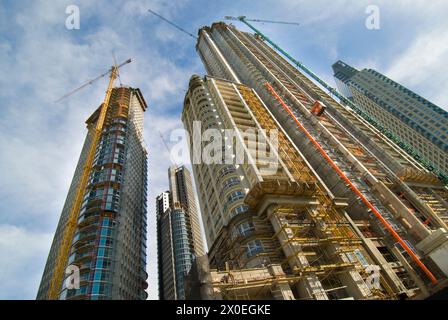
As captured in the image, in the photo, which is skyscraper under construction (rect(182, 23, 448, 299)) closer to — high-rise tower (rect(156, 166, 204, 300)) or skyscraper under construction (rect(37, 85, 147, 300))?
skyscraper under construction (rect(37, 85, 147, 300))

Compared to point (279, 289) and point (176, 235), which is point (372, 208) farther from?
point (176, 235)

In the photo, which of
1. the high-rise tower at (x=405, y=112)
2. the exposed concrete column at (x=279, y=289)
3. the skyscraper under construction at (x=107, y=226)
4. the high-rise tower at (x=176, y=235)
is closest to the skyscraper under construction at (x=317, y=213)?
the exposed concrete column at (x=279, y=289)

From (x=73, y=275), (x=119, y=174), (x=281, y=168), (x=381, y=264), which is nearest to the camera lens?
(x=381, y=264)

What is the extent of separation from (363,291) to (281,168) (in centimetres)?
2322

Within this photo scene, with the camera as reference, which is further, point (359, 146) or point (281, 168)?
point (359, 146)

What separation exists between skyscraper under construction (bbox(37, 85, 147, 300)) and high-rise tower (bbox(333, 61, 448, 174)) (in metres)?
113

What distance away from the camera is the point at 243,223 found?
41469 millimetres

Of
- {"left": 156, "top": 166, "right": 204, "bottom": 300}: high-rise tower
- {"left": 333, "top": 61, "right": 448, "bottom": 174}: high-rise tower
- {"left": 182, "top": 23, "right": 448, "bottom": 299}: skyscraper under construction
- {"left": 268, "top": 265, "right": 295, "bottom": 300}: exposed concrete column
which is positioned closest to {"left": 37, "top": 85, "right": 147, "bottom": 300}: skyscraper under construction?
{"left": 182, "top": 23, "right": 448, "bottom": 299}: skyscraper under construction

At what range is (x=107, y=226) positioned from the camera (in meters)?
69.0

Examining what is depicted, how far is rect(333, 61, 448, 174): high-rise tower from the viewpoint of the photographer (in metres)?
111

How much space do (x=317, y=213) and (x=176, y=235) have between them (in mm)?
97947

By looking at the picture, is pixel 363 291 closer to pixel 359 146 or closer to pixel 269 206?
pixel 269 206
